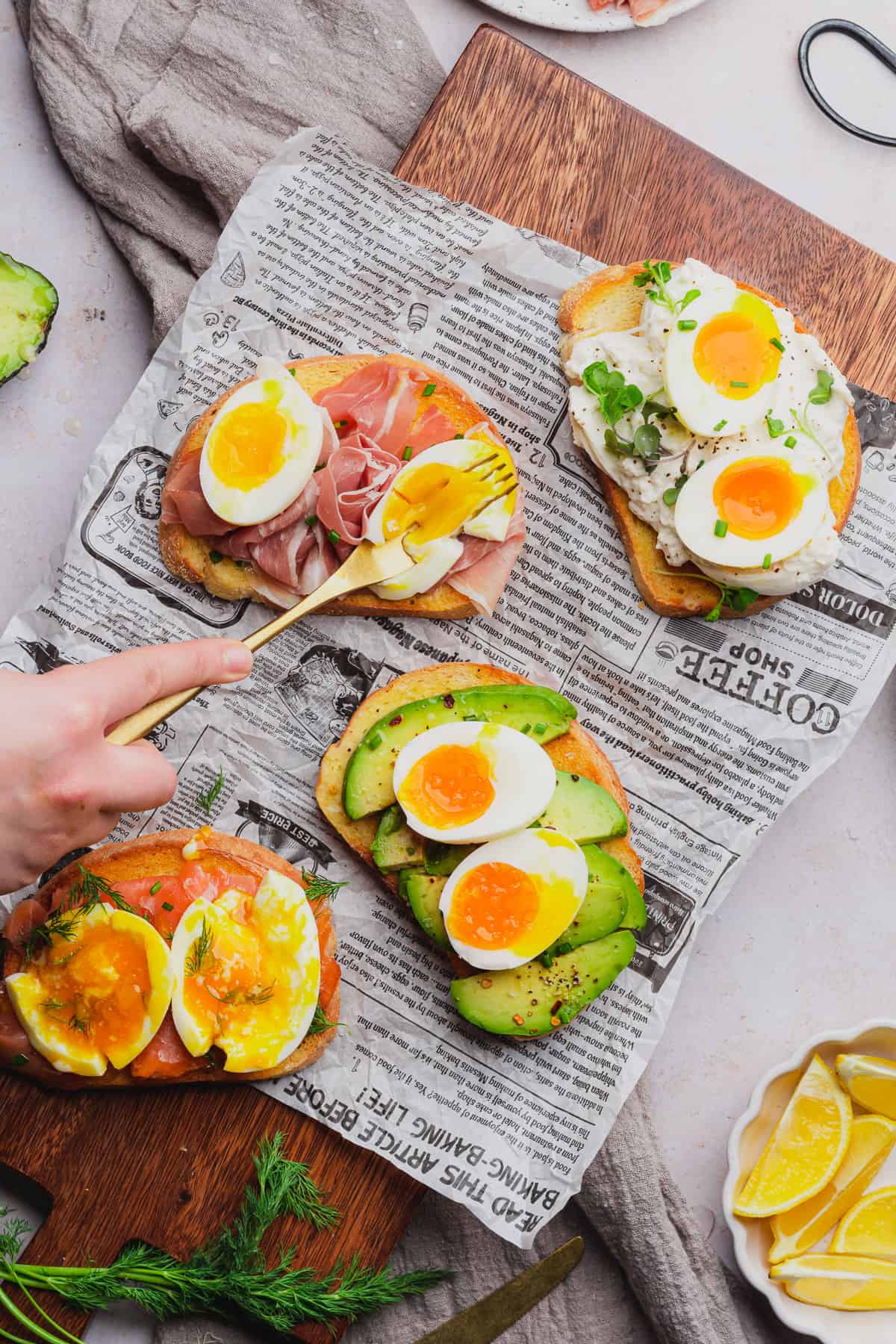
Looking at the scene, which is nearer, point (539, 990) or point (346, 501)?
point (539, 990)

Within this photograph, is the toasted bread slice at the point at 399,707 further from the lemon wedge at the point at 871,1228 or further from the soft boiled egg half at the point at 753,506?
the lemon wedge at the point at 871,1228

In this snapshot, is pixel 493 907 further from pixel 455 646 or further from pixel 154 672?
pixel 154 672

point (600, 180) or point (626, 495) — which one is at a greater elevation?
point (600, 180)

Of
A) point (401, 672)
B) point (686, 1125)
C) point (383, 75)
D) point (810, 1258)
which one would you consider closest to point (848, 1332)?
point (810, 1258)

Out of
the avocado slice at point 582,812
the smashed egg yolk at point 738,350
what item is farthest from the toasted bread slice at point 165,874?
the smashed egg yolk at point 738,350

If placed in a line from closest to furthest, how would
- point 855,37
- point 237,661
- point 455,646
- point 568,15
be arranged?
point 237,661 < point 455,646 < point 568,15 < point 855,37

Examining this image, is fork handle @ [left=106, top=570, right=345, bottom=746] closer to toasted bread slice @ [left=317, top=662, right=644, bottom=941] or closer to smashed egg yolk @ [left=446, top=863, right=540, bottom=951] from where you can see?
toasted bread slice @ [left=317, top=662, right=644, bottom=941]

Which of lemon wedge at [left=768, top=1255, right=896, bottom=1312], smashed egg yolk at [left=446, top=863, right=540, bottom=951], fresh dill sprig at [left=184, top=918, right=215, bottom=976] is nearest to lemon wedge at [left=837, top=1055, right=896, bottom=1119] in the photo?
lemon wedge at [left=768, top=1255, right=896, bottom=1312]

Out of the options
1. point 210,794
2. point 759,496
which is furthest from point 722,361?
point 210,794
